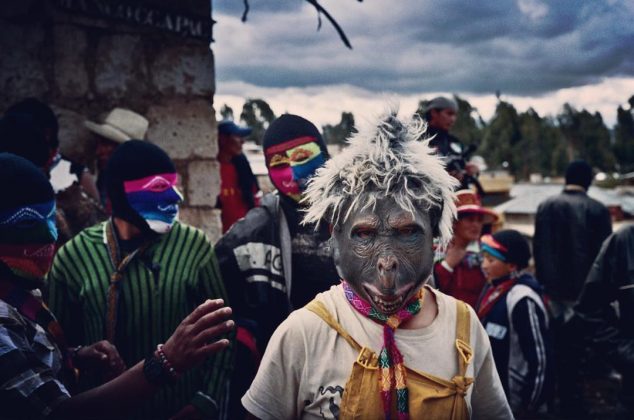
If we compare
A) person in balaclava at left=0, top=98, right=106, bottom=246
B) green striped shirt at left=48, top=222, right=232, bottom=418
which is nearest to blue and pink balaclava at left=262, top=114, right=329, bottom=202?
green striped shirt at left=48, top=222, right=232, bottom=418

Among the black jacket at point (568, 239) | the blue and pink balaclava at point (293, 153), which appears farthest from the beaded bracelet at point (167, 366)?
the black jacket at point (568, 239)

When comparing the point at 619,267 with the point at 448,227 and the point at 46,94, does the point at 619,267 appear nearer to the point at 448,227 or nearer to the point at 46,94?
the point at 448,227

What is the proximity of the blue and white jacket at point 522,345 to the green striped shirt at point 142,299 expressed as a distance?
5.47 ft

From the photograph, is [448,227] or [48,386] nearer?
[48,386]

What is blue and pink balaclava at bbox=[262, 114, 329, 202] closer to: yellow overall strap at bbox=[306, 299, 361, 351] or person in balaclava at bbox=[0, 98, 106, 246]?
yellow overall strap at bbox=[306, 299, 361, 351]

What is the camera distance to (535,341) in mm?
3041

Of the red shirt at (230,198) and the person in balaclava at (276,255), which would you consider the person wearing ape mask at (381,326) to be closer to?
the person in balaclava at (276,255)

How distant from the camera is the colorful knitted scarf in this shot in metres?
1.40

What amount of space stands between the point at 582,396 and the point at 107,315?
4187 millimetres

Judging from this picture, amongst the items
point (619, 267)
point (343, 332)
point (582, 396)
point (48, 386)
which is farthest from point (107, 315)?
point (582, 396)

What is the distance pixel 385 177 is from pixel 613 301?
2.47 metres

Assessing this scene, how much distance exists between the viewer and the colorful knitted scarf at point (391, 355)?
4.59 ft

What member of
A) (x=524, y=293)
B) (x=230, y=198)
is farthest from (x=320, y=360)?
(x=230, y=198)

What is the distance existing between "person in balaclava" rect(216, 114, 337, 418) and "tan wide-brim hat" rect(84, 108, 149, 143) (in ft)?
4.88
